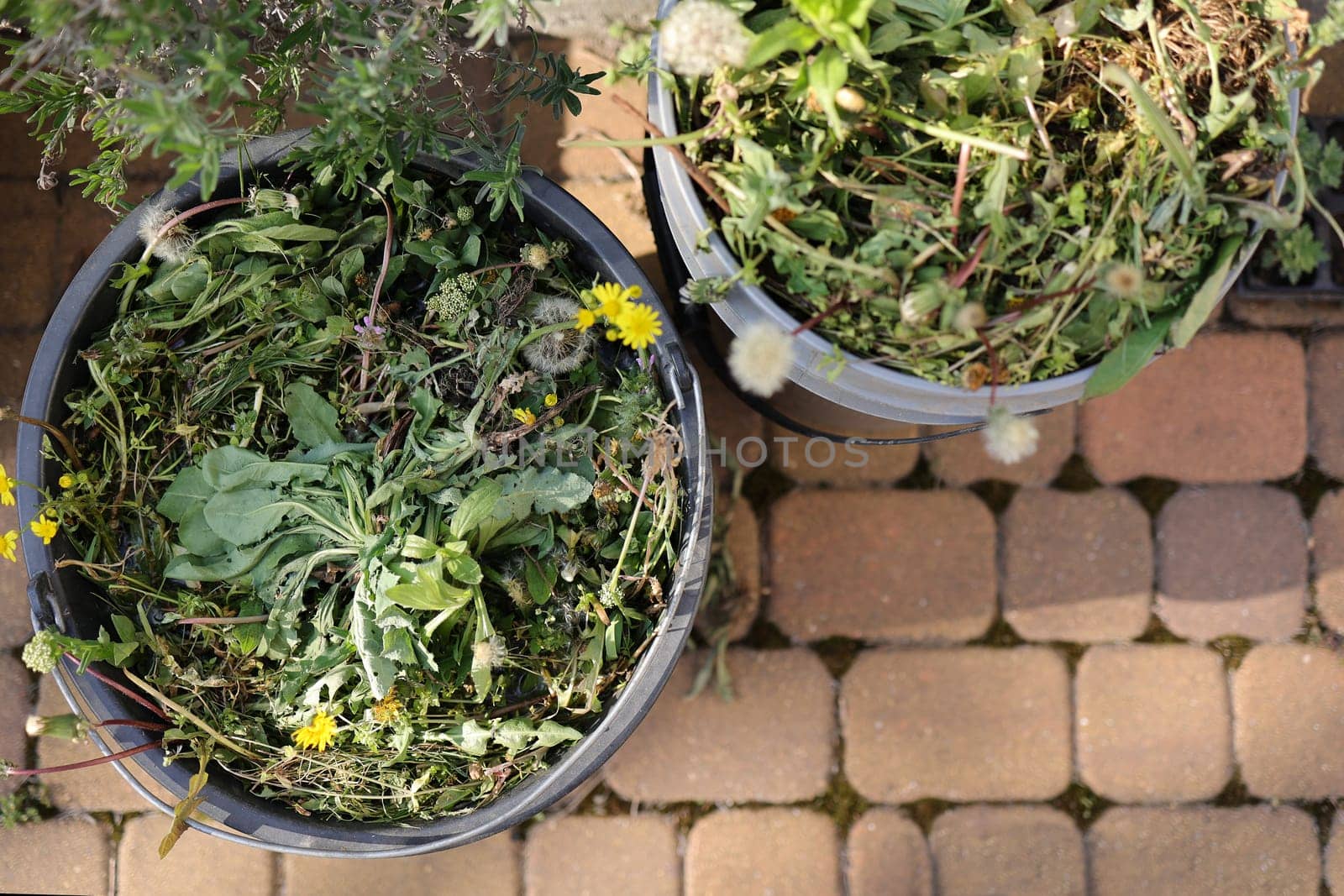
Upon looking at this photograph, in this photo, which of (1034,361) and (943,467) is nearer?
(1034,361)

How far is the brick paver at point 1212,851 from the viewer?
5.07 ft

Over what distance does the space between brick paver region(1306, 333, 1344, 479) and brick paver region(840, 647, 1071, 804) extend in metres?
0.55

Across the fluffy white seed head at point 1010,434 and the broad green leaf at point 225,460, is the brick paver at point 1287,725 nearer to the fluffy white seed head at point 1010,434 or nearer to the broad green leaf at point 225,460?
the fluffy white seed head at point 1010,434

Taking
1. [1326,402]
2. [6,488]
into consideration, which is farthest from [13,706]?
[1326,402]

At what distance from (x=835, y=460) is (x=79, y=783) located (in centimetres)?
132

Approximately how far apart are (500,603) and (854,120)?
0.64 m

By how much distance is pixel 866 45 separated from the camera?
0.87 metres

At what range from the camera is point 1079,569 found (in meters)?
1.55

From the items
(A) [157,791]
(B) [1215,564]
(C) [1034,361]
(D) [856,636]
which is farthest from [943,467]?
(A) [157,791]

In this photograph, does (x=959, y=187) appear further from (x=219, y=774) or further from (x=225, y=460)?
(x=219, y=774)

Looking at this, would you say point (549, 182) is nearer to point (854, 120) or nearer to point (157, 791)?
point (854, 120)

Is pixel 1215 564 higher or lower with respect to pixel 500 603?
higher

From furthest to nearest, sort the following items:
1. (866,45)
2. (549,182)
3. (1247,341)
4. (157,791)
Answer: (1247,341)
(157,791)
(549,182)
(866,45)

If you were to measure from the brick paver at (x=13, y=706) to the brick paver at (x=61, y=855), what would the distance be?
0.33 feet
